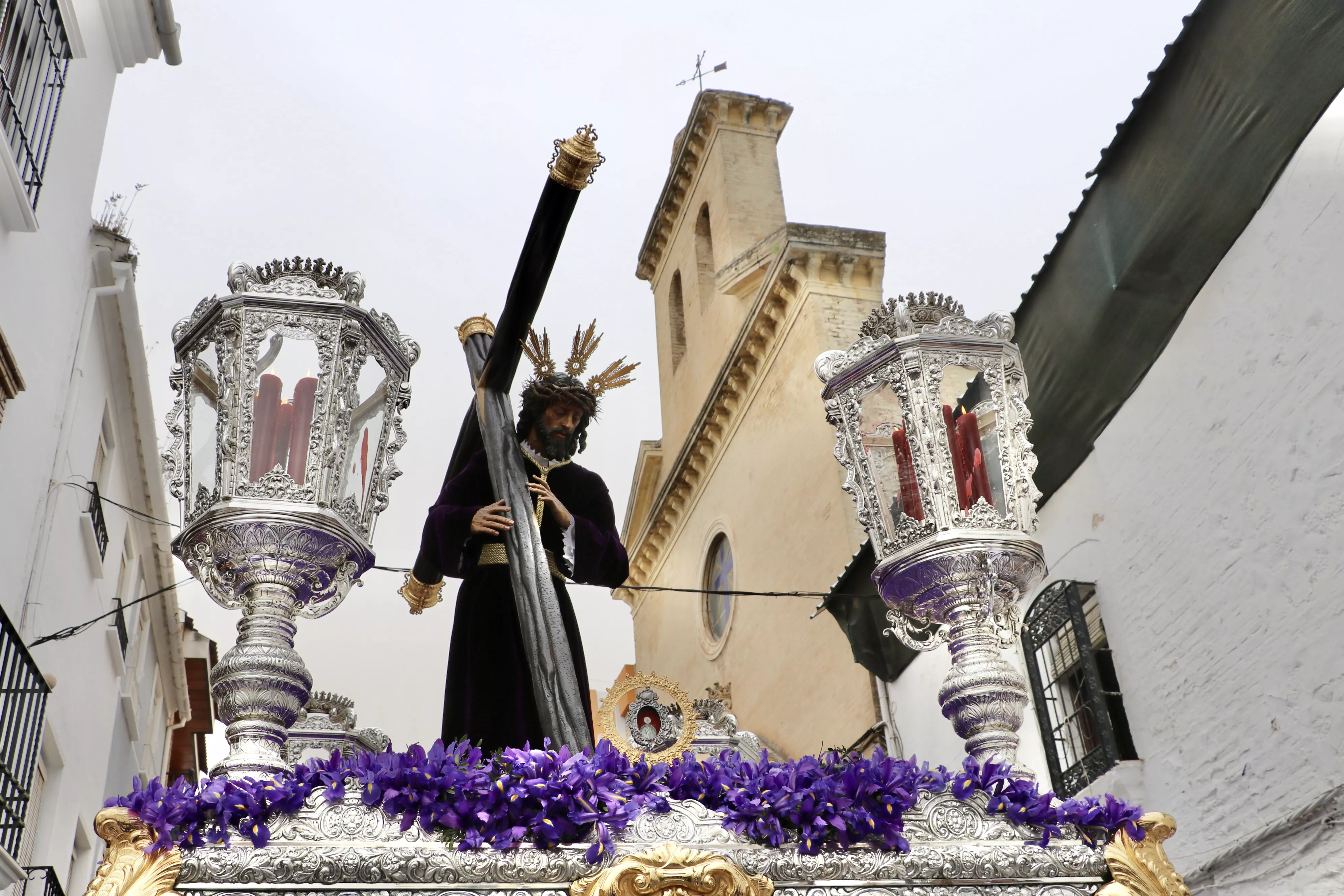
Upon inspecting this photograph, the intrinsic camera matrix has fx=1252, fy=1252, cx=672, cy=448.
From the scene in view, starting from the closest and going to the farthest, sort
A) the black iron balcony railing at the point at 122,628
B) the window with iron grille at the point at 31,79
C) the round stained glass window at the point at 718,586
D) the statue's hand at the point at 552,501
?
the statue's hand at the point at 552,501 → the window with iron grille at the point at 31,79 → the black iron balcony railing at the point at 122,628 → the round stained glass window at the point at 718,586

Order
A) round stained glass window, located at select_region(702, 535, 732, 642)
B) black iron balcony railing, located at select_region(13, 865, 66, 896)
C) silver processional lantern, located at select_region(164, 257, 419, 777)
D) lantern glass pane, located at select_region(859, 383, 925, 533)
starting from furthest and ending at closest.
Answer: round stained glass window, located at select_region(702, 535, 732, 642) < black iron balcony railing, located at select_region(13, 865, 66, 896) < lantern glass pane, located at select_region(859, 383, 925, 533) < silver processional lantern, located at select_region(164, 257, 419, 777)

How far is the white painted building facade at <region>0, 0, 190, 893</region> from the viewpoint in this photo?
7.34 meters

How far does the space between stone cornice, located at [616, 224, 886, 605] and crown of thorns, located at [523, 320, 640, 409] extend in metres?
10.3

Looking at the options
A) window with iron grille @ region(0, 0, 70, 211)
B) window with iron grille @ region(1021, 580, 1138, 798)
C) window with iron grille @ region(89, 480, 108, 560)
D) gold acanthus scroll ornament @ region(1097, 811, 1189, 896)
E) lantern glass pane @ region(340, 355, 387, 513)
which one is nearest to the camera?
gold acanthus scroll ornament @ region(1097, 811, 1189, 896)

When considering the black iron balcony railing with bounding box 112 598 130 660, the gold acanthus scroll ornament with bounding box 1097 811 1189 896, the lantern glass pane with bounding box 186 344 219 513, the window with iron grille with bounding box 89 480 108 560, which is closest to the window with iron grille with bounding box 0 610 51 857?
the window with iron grille with bounding box 89 480 108 560

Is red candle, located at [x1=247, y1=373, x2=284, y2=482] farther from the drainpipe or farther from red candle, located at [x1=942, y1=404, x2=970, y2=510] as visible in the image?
the drainpipe

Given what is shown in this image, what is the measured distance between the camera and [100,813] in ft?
9.20

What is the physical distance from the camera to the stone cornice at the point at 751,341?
1476 centimetres

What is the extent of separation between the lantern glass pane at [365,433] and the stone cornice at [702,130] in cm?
1652

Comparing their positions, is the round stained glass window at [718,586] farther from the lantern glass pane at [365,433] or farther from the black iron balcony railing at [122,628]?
the lantern glass pane at [365,433]

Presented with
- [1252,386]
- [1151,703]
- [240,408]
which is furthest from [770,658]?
[240,408]

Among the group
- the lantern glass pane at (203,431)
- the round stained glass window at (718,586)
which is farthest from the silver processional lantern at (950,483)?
the round stained glass window at (718,586)

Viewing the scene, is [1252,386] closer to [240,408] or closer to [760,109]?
[240,408]

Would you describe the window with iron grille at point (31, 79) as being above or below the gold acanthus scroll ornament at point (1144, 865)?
above
